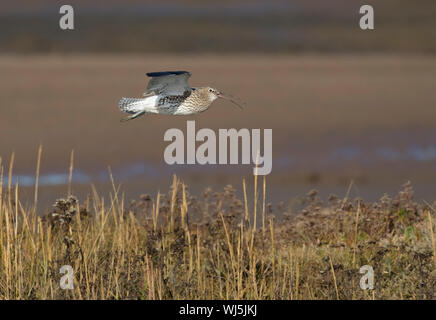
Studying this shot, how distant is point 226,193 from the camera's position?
1038 centimetres

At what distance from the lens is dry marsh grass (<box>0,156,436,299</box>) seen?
832cm

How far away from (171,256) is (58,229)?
4.73ft

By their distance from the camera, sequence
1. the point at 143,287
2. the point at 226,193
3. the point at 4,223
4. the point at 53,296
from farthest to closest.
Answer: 1. the point at 226,193
2. the point at 4,223
3. the point at 143,287
4. the point at 53,296

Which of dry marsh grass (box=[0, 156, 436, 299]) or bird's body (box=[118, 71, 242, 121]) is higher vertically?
bird's body (box=[118, 71, 242, 121])

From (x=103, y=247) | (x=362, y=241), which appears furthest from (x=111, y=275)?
(x=362, y=241)

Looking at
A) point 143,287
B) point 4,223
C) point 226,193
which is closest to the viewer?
point 143,287

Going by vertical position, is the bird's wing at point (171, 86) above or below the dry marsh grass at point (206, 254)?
above

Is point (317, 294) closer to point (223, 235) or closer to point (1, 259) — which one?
point (223, 235)

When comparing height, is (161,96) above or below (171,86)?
below

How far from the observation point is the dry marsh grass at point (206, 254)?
8.32m

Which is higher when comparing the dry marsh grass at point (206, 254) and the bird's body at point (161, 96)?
the bird's body at point (161, 96)

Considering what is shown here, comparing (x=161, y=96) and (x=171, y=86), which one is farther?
(x=171, y=86)

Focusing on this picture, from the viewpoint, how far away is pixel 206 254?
953 centimetres

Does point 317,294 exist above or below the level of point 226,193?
below
